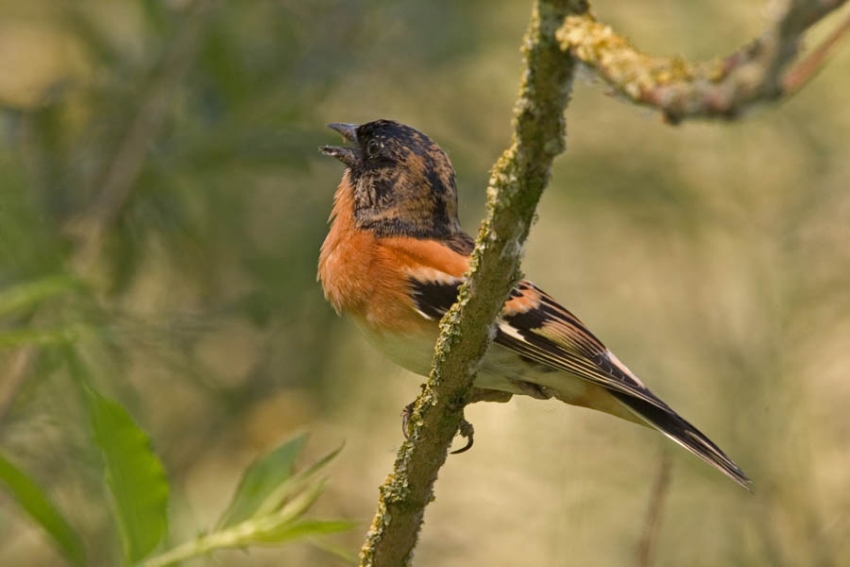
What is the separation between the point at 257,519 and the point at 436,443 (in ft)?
1.50

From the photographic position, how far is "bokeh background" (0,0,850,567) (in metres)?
5.49

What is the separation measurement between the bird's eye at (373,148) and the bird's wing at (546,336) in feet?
2.58

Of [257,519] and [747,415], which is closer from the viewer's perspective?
[257,519]

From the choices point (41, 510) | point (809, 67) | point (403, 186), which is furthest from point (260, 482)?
point (403, 186)

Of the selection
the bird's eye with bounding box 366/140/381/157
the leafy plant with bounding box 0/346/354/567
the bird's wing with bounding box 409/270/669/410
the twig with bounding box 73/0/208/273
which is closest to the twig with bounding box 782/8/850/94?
the leafy plant with bounding box 0/346/354/567

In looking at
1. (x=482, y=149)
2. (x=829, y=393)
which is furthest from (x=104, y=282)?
(x=829, y=393)

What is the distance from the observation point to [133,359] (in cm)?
558

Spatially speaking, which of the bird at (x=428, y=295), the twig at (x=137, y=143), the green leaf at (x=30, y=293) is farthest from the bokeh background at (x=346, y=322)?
the green leaf at (x=30, y=293)

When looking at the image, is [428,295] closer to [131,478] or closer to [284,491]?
[284,491]

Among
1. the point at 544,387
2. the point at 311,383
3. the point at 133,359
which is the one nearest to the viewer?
the point at 544,387

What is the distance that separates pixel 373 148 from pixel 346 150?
0.12 metres

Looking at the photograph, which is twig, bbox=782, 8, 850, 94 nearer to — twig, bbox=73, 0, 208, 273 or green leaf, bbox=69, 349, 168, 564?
green leaf, bbox=69, 349, 168, 564

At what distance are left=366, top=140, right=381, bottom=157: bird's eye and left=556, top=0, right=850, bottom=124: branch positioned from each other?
3038mm

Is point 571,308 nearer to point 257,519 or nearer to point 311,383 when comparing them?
point 311,383
